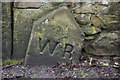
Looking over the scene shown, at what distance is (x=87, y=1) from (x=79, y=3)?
5.4 inches

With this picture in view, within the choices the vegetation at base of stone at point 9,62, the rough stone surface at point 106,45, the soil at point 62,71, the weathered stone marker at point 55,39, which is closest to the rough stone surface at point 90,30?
the rough stone surface at point 106,45

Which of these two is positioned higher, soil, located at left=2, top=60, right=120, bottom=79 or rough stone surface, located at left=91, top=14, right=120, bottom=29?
rough stone surface, located at left=91, top=14, right=120, bottom=29

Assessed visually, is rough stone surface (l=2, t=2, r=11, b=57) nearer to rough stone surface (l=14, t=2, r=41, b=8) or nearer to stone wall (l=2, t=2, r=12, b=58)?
stone wall (l=2, t=2, r=12, b=58)

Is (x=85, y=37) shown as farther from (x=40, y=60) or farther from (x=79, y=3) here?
(x=40, y=60)

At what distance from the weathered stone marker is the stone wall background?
8.9 inches

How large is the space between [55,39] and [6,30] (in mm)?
817

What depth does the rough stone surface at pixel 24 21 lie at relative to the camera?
2646mm

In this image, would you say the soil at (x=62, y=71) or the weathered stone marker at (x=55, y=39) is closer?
the soil at (x=62, y=71)

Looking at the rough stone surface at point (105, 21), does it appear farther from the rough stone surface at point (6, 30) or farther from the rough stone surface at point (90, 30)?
the rough stone surface at point (6, 30)

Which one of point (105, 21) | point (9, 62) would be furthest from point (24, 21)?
point (105, 21)

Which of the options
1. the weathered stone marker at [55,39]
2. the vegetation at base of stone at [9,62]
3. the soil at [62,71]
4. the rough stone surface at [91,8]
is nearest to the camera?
the soil at [62,71]

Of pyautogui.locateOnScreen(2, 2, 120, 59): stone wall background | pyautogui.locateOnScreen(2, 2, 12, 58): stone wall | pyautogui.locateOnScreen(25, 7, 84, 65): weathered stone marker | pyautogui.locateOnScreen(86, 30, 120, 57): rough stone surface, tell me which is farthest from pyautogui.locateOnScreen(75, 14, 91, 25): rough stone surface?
pyautogui.locateOnScreen(2, 2, 12, 58): stone wall

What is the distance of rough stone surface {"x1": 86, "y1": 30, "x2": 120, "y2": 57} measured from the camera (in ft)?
9.34

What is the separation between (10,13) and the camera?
103 inches
